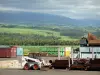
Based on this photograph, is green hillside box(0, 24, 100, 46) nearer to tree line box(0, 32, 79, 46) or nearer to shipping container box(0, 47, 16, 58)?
tree line box(0, 32, 79, 46)

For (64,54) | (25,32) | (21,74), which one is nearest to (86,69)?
(21,74)

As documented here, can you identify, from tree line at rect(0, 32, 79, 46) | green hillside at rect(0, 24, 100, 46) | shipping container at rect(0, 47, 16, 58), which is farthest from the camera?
green hillside at rect(0, 24, 100, 46)

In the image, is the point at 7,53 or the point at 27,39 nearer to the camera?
the point at 7,53

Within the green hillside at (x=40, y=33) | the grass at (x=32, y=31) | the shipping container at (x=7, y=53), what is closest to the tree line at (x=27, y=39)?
the green hillside at (x=40, y=33)

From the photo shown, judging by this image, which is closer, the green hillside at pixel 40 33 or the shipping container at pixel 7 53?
the shipping container at pixel 7 53

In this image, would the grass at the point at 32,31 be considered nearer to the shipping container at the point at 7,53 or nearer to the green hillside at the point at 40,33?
the green hillside at the point at 40,33

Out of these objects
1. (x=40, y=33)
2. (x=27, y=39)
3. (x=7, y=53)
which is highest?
(x=40, y=33)

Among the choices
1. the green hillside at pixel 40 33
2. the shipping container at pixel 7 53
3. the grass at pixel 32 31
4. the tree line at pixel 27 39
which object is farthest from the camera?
the grass at pixel 32 31

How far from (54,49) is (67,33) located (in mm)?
→ 72181

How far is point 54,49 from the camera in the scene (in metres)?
43.2

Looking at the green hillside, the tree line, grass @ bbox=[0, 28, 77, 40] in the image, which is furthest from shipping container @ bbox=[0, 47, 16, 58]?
grass @ bbox=[0, 28, 77, 40]

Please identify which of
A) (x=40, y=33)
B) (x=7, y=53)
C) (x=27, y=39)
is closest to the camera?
(x=7, y=53)

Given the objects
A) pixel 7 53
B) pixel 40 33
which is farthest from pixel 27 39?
pixel 7 53

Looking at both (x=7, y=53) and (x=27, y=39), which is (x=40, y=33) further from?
(x=7, y=53)
